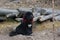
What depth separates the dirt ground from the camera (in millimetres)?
6434

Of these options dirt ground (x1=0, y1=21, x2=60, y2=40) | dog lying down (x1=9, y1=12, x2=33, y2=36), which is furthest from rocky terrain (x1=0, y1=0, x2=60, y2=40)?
dog lying down (x1=9, y1=12, x2=33, y2=36)

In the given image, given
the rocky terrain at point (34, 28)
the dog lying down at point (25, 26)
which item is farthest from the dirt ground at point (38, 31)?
the dog lying down at point (25, 26)

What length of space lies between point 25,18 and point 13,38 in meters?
0.76

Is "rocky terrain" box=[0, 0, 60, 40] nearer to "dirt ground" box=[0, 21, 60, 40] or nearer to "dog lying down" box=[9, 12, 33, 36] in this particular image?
"dirt ground" box=[0, 21, 60, 40]

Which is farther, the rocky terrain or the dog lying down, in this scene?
the dog lying down

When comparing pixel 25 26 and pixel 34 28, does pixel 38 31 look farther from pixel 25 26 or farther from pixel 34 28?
pixel 25 26

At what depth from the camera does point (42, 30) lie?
24.6 feet

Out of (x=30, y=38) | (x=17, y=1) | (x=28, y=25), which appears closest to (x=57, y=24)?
A: (x=28, y=25)

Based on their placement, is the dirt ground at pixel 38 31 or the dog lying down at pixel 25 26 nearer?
the dirt ground at pixel 38 31

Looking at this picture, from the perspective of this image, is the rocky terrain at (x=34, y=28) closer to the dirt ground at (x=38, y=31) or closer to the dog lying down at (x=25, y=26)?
the dirt ground at (x=38, y=31)

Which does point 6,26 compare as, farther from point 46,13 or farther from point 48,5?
point 48,5

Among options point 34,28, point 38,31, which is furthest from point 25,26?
point 34,28

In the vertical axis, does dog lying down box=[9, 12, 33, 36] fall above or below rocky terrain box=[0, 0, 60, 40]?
above

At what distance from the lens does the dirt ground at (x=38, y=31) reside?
21.1 feet
